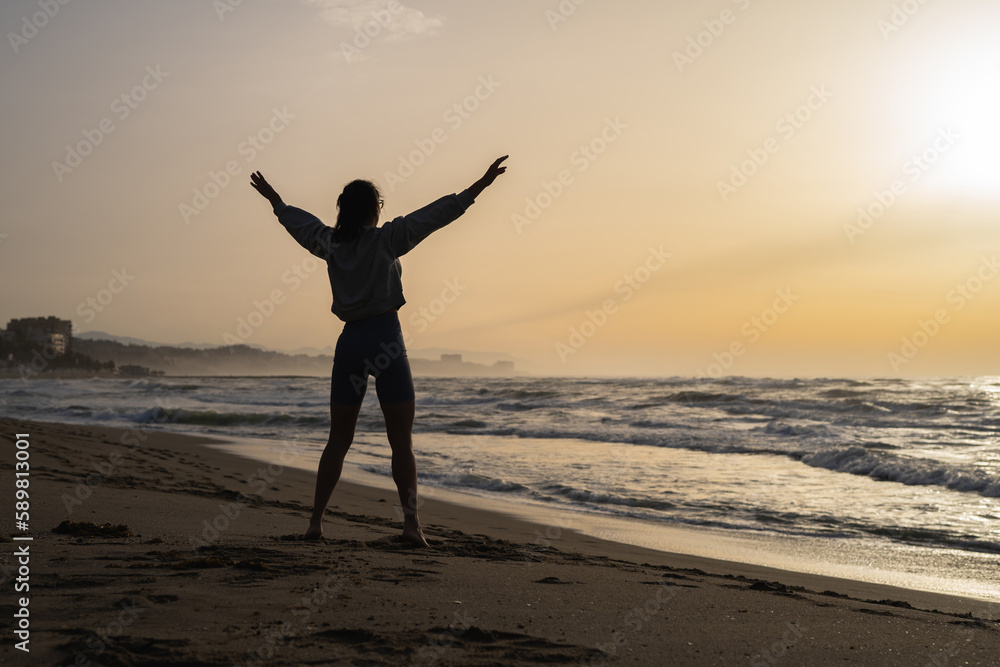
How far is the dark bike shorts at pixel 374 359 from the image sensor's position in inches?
134

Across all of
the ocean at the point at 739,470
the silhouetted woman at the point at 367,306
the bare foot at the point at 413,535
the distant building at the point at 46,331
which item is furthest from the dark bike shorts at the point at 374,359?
the distant building at the point at 46,331

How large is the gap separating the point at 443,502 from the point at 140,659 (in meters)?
5.68

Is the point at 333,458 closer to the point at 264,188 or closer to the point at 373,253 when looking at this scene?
the point at 373,253

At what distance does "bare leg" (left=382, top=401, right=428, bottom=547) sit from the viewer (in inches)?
137

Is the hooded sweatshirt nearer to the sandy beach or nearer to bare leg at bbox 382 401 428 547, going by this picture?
bare leg at bbox 382 401 428 547

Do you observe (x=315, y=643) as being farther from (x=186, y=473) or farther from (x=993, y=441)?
(x=993, y=441)

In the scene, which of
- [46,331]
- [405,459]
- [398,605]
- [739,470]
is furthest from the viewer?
[46,331]

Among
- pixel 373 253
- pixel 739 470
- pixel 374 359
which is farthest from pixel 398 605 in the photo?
pixel 739 470

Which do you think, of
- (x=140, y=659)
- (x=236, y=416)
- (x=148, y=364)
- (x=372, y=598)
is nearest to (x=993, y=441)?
(x=372, y=598)

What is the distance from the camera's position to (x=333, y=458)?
357 centimetres

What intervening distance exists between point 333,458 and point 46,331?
101 metres

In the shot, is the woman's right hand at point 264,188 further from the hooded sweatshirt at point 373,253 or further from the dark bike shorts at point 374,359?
the dark bike shorts at point 374,359

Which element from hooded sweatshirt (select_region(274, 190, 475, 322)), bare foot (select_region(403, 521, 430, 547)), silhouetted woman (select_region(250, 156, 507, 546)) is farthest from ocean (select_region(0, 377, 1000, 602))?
hooded sweatshirt (select_region(274, 190, 475, 322))

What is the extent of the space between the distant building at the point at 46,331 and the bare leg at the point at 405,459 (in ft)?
307
